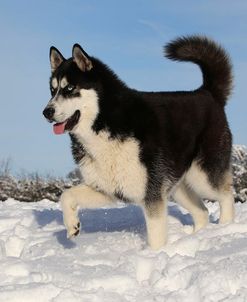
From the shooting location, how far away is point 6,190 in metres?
A: 11.3

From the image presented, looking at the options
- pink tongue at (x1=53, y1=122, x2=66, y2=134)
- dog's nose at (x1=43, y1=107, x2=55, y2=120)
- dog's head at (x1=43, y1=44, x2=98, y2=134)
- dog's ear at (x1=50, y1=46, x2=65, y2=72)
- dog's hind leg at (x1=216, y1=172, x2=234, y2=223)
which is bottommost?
dog's hind leg at (x1=216, y1=172, x2=234, y2=223)

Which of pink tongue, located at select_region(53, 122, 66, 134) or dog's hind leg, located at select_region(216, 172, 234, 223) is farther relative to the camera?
dog's hind leg, located at select_region(216, 172, 234, 223)

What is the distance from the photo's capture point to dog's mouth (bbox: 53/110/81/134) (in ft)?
16.5

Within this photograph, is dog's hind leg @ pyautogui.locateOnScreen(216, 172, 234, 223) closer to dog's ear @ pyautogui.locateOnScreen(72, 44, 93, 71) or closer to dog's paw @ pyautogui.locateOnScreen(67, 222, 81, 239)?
dog's paw @ pyautogui.locateOnScreen(67, 222, 81, 239)

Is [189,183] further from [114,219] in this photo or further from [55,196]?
[55,196]

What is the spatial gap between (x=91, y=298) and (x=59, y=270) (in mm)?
783

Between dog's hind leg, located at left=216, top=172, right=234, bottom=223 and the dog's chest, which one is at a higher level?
the dog's chest

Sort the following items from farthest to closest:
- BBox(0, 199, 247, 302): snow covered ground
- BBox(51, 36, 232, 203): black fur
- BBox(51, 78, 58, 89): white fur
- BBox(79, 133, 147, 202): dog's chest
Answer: BBox(51, 78, 58, 89): white fur → BBox(51, 36, 232, 203): black fur → BBox(79, 133, 147, 202): dog's chest → BBox(0, 199, 247, 302): snow covered ground

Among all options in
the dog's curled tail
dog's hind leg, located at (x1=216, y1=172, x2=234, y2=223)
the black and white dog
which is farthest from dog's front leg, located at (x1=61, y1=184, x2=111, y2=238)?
the dog's curled tail

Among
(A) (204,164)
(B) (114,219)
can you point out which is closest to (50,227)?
(B) (114,219)

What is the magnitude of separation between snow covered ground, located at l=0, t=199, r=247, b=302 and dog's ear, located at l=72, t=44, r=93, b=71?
1624 millimetres

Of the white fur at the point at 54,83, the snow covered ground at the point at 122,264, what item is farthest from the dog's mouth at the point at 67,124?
the snow covered ground at the point at 122,264

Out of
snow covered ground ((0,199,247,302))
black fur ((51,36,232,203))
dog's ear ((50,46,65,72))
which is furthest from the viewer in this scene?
dog's ear ((50,46,65,72))

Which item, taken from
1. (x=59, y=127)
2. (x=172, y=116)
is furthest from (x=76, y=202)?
(x=172, y=116)
